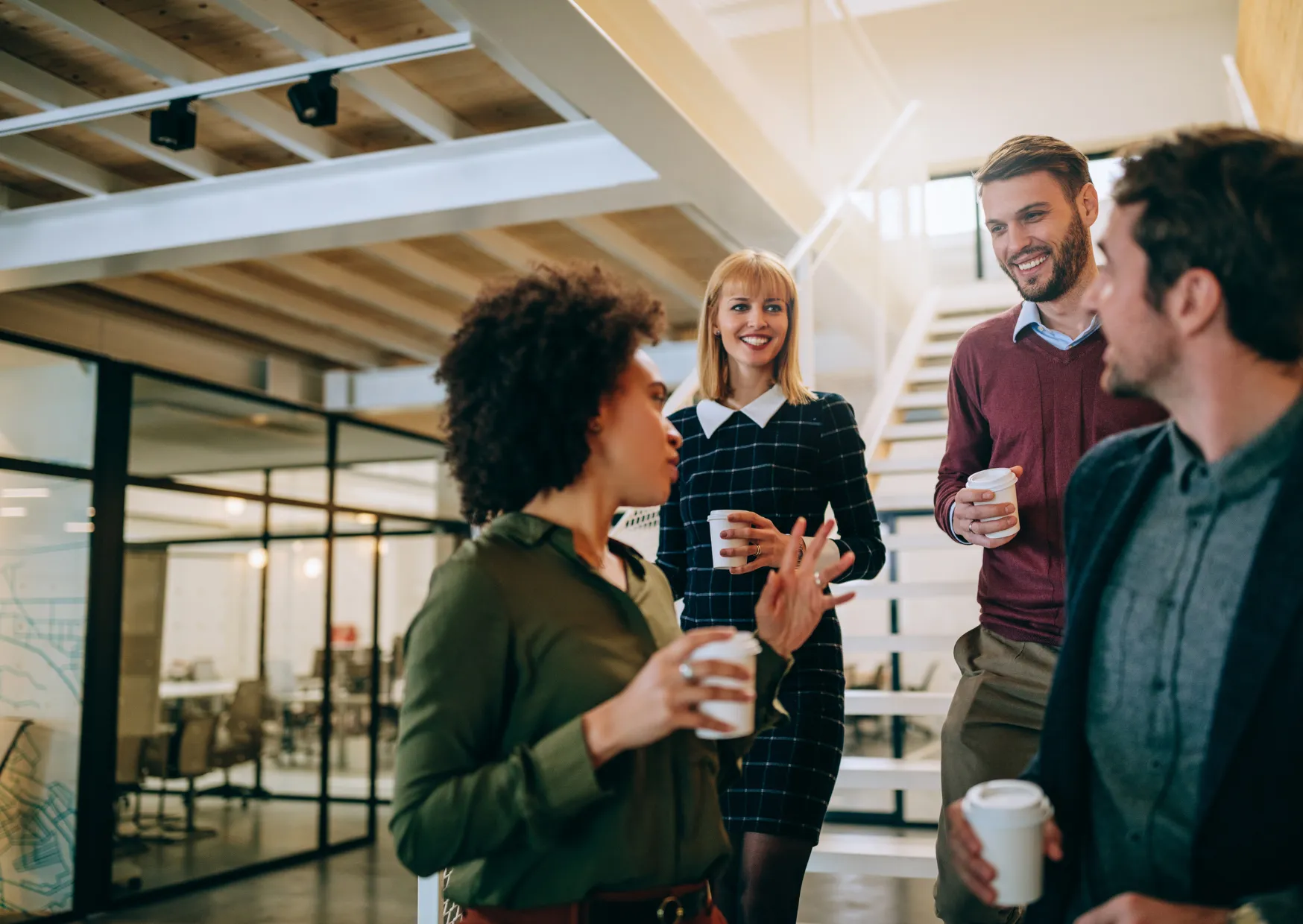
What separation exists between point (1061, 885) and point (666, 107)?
3.14 m

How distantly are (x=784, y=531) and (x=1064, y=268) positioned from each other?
793 millimetres

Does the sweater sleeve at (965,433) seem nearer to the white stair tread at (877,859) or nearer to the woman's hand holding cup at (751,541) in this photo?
the woman's hand holding cup at (751,541)

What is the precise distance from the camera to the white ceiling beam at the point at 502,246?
605 centimetres

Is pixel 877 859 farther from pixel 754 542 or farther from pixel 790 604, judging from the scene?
pixel 790 604

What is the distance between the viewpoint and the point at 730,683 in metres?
1.22

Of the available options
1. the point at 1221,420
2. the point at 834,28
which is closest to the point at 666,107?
the point at 1221,420

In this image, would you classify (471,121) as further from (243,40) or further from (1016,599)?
(1016,599)

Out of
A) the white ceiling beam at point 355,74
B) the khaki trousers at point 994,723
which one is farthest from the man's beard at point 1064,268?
the white ceiling beam at point 355,74

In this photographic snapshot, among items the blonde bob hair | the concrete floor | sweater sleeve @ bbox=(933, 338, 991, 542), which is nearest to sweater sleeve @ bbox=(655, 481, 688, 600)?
the blonde bob hair

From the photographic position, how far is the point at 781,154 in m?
5.52

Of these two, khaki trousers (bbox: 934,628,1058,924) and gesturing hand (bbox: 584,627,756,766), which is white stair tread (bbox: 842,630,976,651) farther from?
gesturing hand (bbox: 584,627,756,766)

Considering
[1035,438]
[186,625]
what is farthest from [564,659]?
[186,625]

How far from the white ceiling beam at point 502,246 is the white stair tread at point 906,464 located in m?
2.00

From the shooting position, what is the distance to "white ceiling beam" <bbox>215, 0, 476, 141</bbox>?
12.2ft
